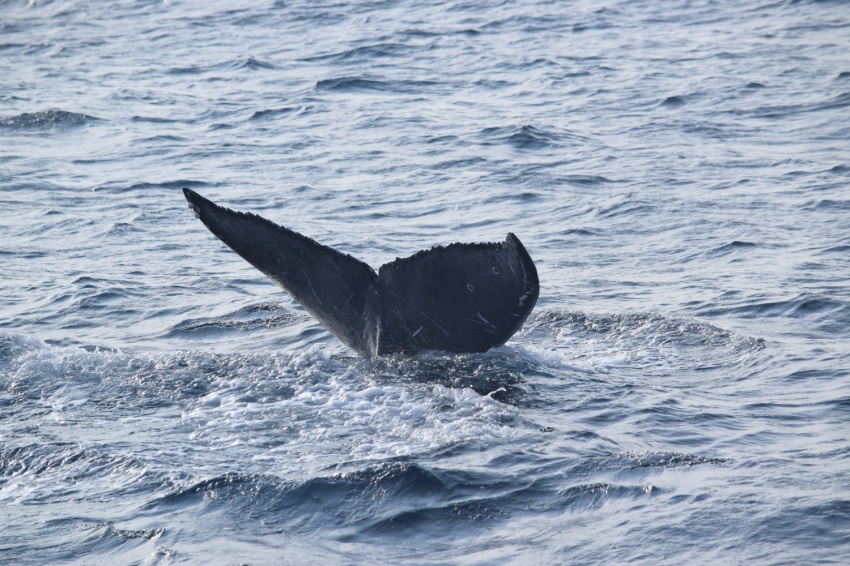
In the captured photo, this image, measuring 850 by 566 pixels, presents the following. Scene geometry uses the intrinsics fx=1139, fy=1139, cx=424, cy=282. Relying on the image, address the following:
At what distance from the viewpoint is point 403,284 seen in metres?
6.72

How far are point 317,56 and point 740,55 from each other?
8.55 meters

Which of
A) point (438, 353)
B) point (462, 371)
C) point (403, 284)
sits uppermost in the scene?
point (403, 284)

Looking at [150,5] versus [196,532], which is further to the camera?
[150,5]

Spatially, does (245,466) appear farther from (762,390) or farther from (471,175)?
(471,175)

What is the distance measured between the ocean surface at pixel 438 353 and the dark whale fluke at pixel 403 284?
31cm

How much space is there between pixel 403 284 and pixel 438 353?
672 mm

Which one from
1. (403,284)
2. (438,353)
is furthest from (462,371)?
(403,284)

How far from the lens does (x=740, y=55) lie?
21.7m

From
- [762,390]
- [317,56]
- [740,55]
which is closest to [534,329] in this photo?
[762,390]

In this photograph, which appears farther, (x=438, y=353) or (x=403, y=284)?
(x=438, y=353)

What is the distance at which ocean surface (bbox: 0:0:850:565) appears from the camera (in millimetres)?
5336

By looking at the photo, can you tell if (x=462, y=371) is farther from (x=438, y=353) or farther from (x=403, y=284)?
(x=403, y=284)

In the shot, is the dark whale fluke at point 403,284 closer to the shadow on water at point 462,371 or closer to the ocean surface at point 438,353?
the shadow on water at point 462,371

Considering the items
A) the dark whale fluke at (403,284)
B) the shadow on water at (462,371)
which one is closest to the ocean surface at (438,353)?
the shadow on water at (462,371)
